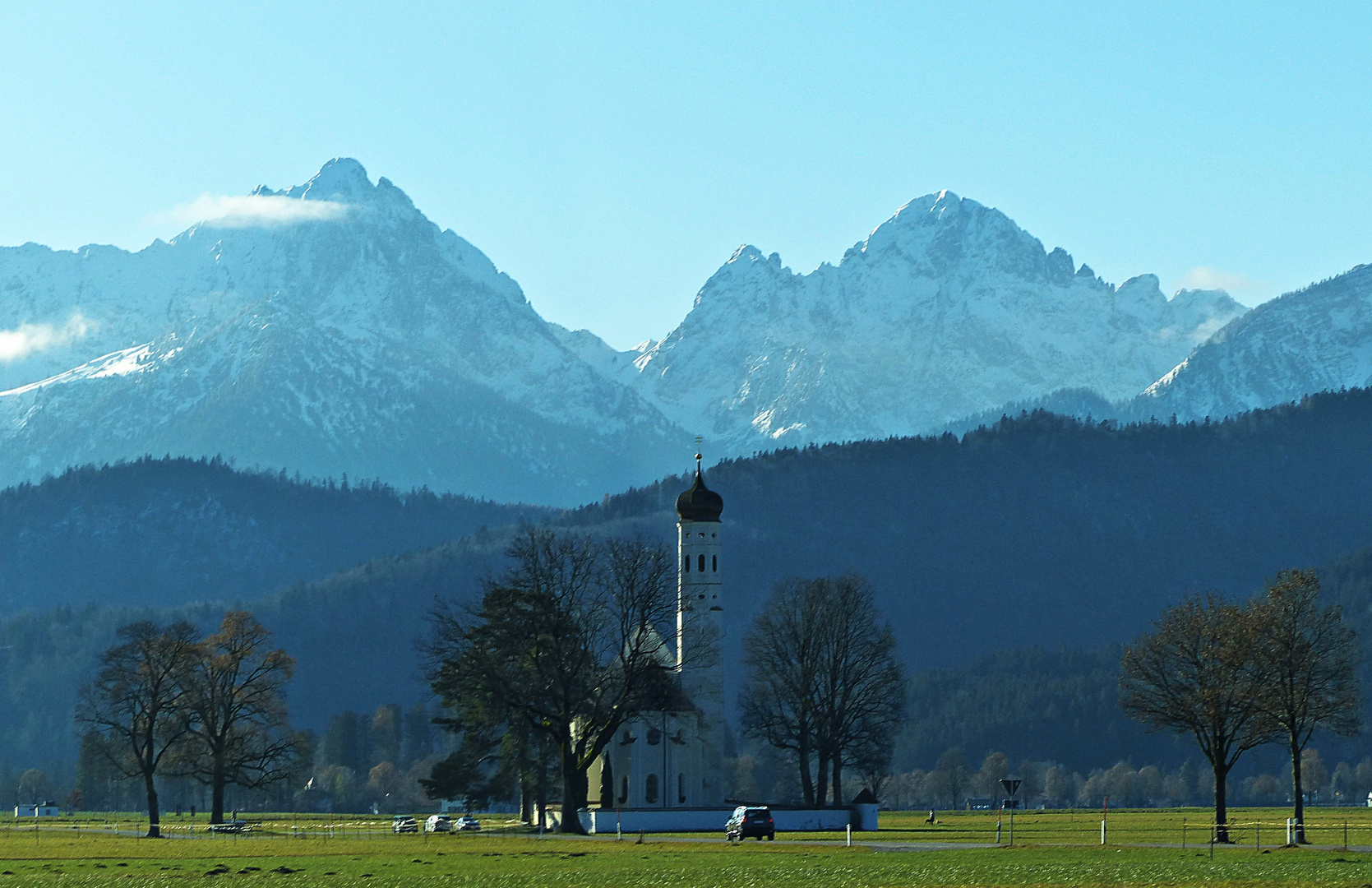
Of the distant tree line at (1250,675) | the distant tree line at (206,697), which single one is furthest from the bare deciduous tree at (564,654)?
the distant tree line at (1250,675)

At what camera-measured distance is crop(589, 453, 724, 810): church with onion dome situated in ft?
443

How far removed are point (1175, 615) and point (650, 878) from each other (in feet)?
140

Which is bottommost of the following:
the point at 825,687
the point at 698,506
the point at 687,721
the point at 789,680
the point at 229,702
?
the point at 687,721

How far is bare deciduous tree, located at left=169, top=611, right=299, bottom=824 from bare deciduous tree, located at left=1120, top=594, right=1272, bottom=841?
50.2m

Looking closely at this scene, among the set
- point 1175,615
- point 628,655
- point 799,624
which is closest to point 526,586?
point 628,655

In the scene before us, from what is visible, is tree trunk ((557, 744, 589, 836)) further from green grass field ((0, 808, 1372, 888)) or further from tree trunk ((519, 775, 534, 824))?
tree trunk ((519, 775, 534, 824))

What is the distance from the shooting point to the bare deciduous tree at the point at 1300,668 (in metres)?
90.1

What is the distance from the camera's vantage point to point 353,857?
8188 cm

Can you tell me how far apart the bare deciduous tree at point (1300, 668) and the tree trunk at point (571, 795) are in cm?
3761

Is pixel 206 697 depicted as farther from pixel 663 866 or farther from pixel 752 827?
pixel 663 866

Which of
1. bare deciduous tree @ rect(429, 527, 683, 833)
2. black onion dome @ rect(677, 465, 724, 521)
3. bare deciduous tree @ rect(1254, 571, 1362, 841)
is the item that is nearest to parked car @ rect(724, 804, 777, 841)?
bare deciduous tree @ rect(429, 527, 683, 833)

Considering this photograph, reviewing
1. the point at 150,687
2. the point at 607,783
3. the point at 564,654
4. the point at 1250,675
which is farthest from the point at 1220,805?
the point at 150,687

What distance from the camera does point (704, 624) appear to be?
463 ft

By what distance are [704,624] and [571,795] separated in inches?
1145
